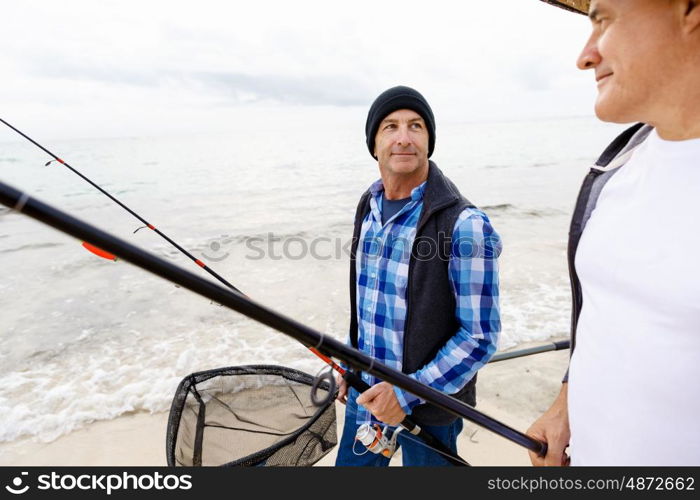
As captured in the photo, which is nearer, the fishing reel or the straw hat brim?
the straw hat brim

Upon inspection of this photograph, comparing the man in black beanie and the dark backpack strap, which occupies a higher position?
the dark backpack strap

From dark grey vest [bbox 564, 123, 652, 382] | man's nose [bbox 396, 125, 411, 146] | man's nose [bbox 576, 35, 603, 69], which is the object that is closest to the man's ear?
man's nose [bbox 576, 35, 603, 69]

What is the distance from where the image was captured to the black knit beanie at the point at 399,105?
2312mm

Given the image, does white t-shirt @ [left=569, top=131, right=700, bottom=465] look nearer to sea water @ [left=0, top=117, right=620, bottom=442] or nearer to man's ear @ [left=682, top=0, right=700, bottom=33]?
man's ear @ [left=682, top=0, right=700, bottom=33]

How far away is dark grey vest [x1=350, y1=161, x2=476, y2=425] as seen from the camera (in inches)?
78.0

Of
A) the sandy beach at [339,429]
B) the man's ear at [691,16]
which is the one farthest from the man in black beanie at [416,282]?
the sandy beach at [339,429]

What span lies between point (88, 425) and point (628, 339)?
15.2 ft

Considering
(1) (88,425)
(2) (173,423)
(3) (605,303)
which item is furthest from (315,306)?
(3) (605,303)

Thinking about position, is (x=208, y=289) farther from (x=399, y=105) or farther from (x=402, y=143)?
(x=399, y=105)

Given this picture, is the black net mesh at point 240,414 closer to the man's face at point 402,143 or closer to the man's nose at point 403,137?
the man's face at point 402,143

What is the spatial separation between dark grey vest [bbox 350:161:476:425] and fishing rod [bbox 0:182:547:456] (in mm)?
633

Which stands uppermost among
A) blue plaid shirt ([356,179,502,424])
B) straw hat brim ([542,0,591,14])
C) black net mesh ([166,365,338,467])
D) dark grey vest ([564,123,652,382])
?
straw hat brim ([542,0,591,14])

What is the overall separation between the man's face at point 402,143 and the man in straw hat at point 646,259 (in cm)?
102

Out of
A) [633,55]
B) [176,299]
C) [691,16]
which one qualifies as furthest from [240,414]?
[176,299]
